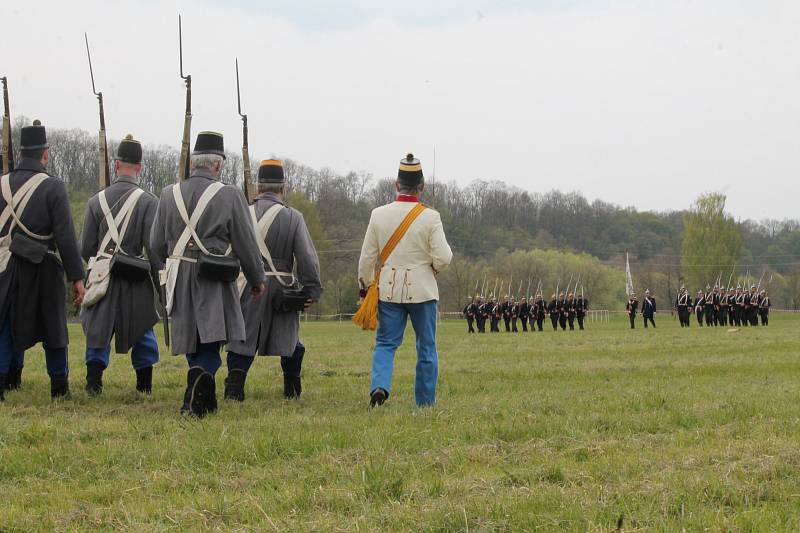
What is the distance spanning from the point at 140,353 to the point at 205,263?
76.9 inches

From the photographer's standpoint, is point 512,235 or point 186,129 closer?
point 186,129

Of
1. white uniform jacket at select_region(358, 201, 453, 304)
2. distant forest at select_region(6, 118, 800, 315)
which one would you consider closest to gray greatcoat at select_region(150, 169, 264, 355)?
white uniform jacket at select_region(358, 201, 453, 304)

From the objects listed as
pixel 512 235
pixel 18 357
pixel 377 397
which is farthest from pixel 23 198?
pixel 512 235

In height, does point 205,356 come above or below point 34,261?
below

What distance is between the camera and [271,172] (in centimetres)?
895

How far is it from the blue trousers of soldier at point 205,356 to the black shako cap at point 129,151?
232 centimetres

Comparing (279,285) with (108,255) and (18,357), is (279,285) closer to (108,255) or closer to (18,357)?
(108,255)

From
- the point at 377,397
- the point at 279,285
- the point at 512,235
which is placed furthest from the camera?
the point at 512,235

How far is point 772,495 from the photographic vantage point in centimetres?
426

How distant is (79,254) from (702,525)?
5911 mm

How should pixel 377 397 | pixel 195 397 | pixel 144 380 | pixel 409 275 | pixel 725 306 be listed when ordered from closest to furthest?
pixel 195 397 < pixel 377 397 < pixel 409 275 < pixel 144 380 < pixel 725 306

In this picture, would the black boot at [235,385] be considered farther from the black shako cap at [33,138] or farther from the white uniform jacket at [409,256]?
the black shako cap at [33,138]

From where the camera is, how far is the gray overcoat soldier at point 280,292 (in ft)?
27.9

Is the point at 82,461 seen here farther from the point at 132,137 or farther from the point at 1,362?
the point at 132,137
